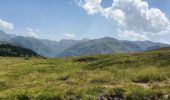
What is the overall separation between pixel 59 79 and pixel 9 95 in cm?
805

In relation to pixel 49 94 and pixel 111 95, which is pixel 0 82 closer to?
pixel 49 94

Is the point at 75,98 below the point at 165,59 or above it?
below

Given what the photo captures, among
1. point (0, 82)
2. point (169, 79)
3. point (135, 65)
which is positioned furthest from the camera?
point (135, 65)

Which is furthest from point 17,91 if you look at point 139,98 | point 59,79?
point 139,98

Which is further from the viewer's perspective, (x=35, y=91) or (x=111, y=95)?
(x=35, y=91)

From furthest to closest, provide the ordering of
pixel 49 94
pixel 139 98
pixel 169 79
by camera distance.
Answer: pixel 169 79 < pixel 49 94 < pixel 139 98

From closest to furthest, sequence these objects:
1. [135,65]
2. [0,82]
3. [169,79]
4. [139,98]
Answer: [139,98] < [169,79] < [0,82] < [135,65]

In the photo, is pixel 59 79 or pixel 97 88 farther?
pixel 59 79

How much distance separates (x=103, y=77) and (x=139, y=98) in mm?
7956

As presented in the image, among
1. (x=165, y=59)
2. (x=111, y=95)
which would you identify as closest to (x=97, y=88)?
(x=111, y=95)

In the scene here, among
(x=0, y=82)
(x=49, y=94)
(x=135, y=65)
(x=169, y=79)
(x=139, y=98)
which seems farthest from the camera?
(x=135, y=65)

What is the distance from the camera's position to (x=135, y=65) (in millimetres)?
40406

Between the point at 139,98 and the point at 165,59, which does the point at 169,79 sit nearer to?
the point at 139,98

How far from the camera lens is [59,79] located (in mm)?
32344
